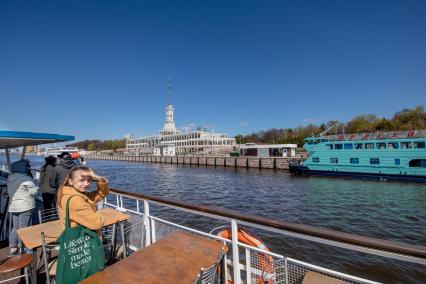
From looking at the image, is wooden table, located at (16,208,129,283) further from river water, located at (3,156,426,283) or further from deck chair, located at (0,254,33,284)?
river water, located at (3,156,426,283)

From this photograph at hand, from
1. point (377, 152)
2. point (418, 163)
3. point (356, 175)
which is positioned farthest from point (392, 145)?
point (356, 175)

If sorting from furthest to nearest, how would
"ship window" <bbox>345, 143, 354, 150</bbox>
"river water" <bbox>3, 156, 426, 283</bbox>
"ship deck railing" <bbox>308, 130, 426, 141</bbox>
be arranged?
"ship window" <bbox>345, 143, 354, 150</bbox>
"ship deck railing" <bbox>308, 130, 426, 141</bbox>
"river water" <bbox>3, 156, 426, 283</bbox>

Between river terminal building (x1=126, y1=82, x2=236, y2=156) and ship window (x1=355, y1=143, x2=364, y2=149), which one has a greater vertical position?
river terminal building (x1=126, y1=82, x2=236, y2=156)

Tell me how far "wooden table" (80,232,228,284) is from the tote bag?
1.71ft

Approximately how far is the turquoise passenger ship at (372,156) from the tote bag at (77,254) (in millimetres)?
28270

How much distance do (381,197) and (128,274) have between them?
64.3ft

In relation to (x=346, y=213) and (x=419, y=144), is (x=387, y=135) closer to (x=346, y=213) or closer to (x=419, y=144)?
(x=419, y=144)

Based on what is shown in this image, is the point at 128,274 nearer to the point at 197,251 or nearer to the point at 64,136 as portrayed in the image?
the point at 197,251

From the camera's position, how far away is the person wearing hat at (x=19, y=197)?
3611 mm

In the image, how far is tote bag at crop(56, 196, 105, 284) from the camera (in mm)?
2039

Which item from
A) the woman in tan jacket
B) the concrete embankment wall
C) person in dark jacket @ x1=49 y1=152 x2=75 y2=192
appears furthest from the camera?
the concrete embankment wall

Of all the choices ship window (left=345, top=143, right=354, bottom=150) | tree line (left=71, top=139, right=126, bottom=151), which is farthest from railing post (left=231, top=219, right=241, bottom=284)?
tree line (left=71, top=139, right=126, bottom=151)

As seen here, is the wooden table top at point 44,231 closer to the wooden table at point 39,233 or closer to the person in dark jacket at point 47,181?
the wooden table at point 39,233

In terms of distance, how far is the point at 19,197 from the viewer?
3.64m
